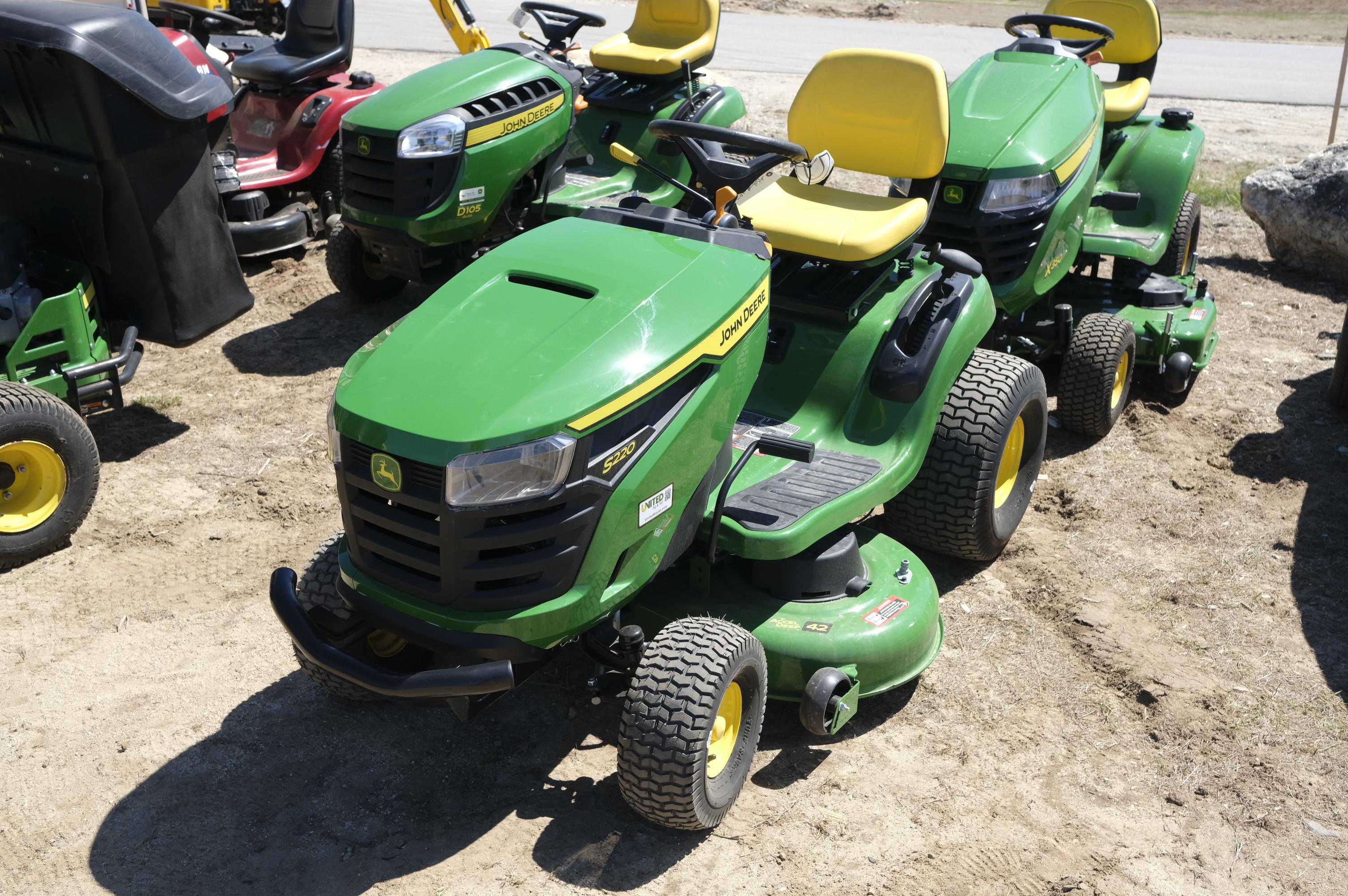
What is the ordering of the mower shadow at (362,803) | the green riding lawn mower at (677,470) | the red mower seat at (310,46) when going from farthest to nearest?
the red mower seat at (310,46) → the mower shadow at (362,803) → the green riding lawn mower at (677,470)

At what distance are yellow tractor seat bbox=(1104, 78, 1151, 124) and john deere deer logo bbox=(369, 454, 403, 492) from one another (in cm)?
453

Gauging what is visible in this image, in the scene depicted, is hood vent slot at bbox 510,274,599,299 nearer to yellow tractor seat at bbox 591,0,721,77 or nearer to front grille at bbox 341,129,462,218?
front grille at bbox 341,129,462,218

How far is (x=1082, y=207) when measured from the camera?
532 centimetres

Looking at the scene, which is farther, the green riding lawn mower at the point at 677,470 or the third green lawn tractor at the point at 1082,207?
the third green lawn tractor at the point at 1082,207

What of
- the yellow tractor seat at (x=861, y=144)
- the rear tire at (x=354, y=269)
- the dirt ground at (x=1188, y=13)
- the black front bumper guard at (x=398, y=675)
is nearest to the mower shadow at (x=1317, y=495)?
the yellow tractor seat at (x=861, y=144)

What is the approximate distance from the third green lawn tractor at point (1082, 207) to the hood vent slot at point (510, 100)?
6.45 feet

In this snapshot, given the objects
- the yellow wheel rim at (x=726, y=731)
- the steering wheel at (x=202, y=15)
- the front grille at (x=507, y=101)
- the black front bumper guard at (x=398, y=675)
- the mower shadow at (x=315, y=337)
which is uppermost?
the steering wheel at (x=202, y=15)

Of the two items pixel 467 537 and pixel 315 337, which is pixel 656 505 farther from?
pixel 315 337

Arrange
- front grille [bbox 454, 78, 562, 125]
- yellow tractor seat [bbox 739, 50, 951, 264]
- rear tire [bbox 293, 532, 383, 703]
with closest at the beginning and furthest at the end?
rear tire [bbox 293, 532, 383, 703], yellow tractor seat [bbox 739, 50, 951, 264], front grille [bbox 454, 78, 562, 125]

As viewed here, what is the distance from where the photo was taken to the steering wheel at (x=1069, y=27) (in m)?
5.78

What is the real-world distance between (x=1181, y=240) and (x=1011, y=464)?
8.58 feet

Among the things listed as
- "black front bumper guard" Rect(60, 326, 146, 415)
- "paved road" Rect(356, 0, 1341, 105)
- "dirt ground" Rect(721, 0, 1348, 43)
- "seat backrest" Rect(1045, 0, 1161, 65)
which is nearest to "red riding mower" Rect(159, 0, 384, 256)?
"black front bumper guard" Rect(60, 326, 146, 415)

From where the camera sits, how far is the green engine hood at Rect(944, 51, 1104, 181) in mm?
5000

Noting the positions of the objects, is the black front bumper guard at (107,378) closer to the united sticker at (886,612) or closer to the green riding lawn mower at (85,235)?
the green riding lawn mower at (85,235)
